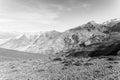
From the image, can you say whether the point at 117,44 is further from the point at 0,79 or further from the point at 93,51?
the point at 0,79

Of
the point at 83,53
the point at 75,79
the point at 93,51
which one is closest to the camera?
the point at 75,79

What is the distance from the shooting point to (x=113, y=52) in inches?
1347

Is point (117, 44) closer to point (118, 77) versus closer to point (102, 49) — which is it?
point (102, 49)

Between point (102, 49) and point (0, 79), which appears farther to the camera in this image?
point (102, 49)

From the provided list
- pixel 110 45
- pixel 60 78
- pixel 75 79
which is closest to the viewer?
pixel 75 79

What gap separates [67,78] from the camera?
18.0m

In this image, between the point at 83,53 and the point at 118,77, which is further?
the point at 83,53

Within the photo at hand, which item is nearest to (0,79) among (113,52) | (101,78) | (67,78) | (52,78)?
(52,78)

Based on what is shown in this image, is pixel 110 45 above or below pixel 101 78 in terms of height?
above

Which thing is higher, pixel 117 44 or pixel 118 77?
pixel 117 44

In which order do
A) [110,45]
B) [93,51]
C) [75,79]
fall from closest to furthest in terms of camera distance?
1. [75,79]
2. [110,45]
3. [93,51]

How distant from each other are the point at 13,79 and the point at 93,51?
25305 mm

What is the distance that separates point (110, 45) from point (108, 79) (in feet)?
75.6

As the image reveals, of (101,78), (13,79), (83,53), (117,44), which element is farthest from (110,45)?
(13,79)
